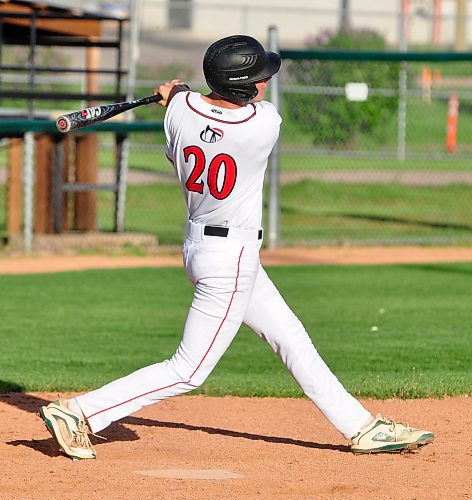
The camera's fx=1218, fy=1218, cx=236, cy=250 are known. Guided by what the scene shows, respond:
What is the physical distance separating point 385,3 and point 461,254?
85.2 feet

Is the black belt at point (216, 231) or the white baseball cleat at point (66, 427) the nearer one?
the black belt at point (216, 231)

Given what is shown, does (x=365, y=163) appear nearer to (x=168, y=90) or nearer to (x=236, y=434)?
(x=236, y=434)

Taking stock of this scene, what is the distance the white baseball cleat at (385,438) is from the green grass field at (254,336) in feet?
4.93

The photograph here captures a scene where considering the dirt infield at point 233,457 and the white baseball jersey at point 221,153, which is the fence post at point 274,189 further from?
the white baseball jersey at point 221,153

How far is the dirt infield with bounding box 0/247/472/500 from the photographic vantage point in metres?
5.02

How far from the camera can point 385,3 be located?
39188 millimetres

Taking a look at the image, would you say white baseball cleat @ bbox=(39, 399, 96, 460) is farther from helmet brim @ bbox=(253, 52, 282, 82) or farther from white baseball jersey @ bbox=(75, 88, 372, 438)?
helmet brim @ bbox=(253, 52, 282, 82)

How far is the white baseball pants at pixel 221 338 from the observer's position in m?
5.23

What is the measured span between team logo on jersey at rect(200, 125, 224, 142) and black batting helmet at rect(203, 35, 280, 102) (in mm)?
162

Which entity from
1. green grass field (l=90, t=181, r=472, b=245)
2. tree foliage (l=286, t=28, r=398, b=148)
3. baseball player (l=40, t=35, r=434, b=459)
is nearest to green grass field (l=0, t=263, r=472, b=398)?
baseball player (l=40, t=35, r=434, b=459)

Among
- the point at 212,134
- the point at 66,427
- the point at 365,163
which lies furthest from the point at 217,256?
the point at 365,163

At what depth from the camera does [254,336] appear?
9.59 meters

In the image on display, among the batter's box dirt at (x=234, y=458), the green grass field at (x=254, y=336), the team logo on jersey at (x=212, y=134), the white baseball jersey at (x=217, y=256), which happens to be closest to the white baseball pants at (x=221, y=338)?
the white baseball jersey at (x=217, y=256)

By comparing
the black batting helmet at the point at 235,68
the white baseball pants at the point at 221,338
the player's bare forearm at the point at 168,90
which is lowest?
the white baseball pants at the point at 221,338
